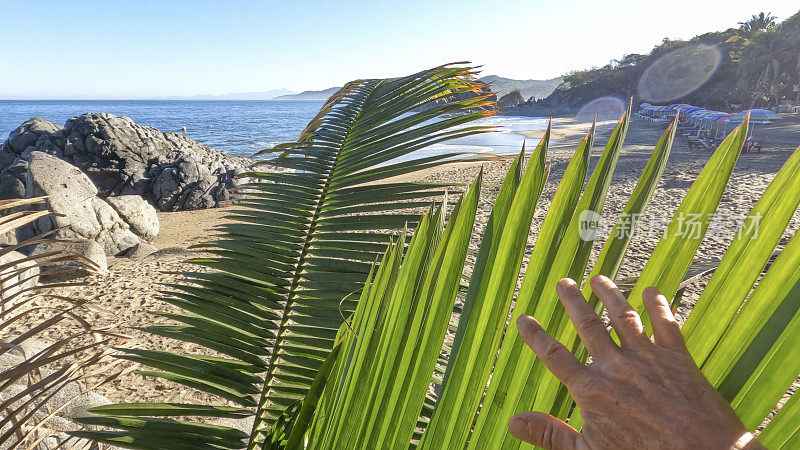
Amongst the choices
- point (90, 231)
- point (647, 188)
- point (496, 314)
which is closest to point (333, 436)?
point (496, 314)

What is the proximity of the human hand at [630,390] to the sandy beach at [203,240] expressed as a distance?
546 mm

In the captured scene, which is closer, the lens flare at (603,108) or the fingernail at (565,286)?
the fingernail at (565,286)

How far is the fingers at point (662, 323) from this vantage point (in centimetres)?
53

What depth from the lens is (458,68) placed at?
181 cm

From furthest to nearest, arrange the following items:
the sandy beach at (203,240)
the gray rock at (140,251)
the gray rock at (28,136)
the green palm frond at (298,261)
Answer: the gray rock at (28,136), the gray rock at (140,251), the sandy beach at (203,240), the green palm frond at (298,261)

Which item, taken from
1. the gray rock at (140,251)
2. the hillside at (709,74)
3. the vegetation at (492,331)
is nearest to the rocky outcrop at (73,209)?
the gray rock at (140,251)

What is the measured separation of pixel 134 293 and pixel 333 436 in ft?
22.9

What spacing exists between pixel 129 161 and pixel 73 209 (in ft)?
24.7

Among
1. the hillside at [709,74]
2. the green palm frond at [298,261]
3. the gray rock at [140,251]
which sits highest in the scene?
the hillside at [709,74]

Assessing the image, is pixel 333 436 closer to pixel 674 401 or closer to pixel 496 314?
pixel 496 314

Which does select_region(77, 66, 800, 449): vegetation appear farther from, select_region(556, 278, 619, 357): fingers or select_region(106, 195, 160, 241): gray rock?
select_region(106, 195, 160, 241): gray rock

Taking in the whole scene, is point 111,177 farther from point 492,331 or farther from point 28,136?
point 492,331

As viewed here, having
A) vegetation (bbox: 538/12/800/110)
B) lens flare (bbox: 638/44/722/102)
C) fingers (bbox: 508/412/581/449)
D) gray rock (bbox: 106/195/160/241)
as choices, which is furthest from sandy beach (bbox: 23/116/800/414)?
lens flare (bbox: 638/44/722/102)

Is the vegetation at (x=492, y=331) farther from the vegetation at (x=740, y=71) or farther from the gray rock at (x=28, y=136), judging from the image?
the vegetation at (x=740, y=71)
